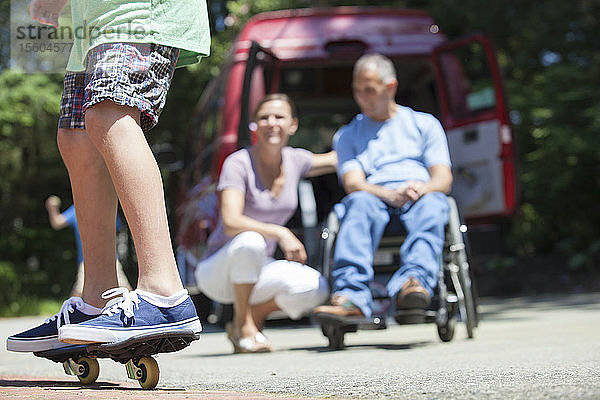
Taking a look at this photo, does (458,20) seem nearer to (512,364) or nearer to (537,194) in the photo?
(537,194)

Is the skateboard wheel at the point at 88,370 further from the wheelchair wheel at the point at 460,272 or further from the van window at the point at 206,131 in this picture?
the van window at the point at 206,131

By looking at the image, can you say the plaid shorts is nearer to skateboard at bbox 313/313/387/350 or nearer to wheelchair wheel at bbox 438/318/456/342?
skateboard at bbox 313/313/387/350

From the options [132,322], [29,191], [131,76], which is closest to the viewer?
[132,322]

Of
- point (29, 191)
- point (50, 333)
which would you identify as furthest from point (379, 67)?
point (29, 191)

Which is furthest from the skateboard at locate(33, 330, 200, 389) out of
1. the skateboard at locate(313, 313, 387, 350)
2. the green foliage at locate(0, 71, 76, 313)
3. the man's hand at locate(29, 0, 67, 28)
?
the green foliage at locate(0, 71, 76, 313)

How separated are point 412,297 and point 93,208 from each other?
1.64m

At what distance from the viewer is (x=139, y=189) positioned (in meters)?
2.68

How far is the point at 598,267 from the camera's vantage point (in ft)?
33.4

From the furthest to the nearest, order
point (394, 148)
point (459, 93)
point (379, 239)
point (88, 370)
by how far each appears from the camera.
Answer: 1. point (459, 93)
2. point (394, 148)
3. point (379, 239)
4. point (88, 370)

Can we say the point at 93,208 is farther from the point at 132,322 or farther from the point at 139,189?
the point at 132,322

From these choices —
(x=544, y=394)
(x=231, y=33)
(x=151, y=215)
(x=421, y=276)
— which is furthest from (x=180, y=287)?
(x=231, y=33)

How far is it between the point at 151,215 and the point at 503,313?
195 inches

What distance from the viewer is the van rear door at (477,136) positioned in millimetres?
6484

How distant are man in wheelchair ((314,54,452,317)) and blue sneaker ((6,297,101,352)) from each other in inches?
58.5
